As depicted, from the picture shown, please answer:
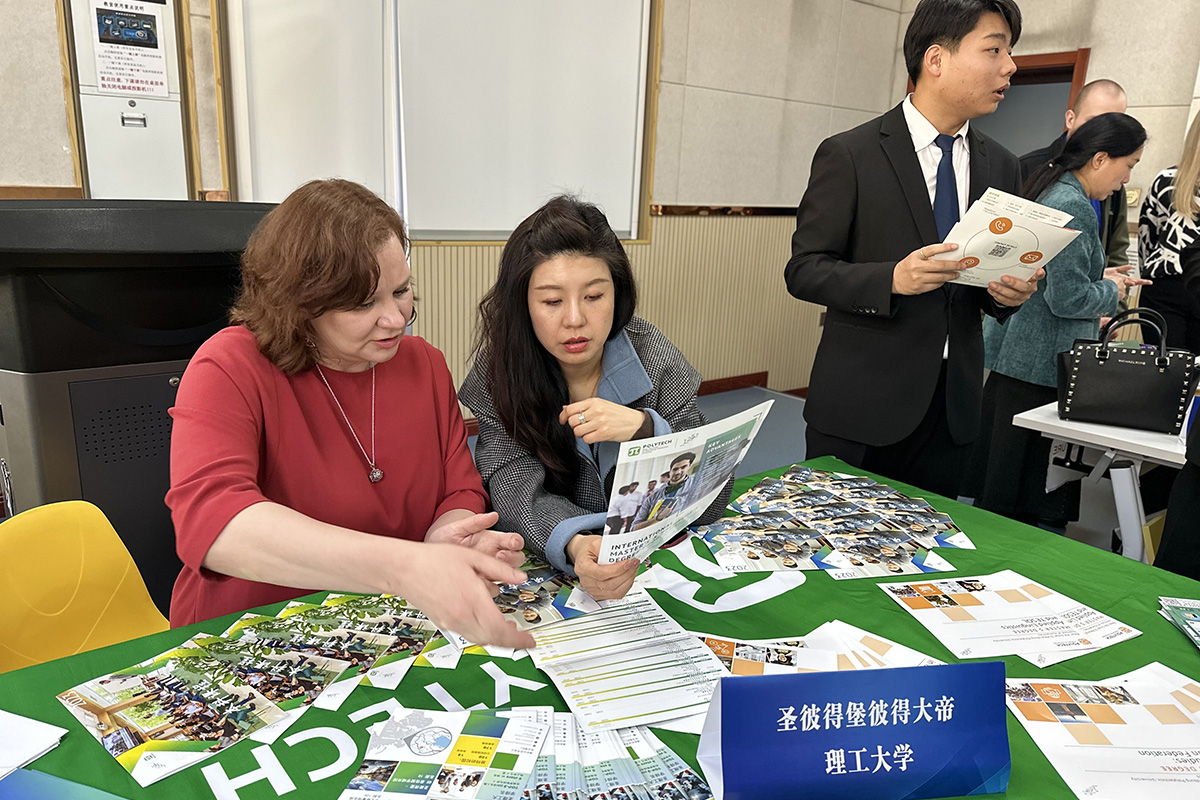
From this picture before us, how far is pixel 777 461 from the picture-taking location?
14.3 ft

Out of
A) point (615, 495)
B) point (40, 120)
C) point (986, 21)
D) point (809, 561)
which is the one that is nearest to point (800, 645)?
point (809, 561)

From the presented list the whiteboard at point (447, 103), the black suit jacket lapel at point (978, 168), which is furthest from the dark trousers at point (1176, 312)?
the whiteboard at point (447, 103)

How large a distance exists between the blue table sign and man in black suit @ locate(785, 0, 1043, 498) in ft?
4.22

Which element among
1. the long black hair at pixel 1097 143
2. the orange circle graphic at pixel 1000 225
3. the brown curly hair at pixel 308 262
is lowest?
the brown curly hair at pixel 308 262

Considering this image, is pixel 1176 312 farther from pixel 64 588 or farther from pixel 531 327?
pixel 64 588

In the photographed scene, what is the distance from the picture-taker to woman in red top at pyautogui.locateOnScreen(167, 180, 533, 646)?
98cm

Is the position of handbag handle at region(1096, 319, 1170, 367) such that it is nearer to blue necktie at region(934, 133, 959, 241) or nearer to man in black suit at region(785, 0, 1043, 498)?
man in black suit at region(785, 0, 1043, 498)

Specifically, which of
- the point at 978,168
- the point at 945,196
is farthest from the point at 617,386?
the point at 978,168

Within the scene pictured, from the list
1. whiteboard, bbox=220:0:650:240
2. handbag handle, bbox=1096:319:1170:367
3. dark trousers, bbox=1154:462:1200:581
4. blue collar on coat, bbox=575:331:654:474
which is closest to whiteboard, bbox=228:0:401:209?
whiteboard, bbox=220:0:650:240

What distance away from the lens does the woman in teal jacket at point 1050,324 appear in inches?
116

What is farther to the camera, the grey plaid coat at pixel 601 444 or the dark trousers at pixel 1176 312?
the dark trousers at pixel 1176 312

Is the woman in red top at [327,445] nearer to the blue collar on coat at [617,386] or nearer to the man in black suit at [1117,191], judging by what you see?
the blue collar on coat at [617,386]

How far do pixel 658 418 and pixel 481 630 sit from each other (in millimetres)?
670

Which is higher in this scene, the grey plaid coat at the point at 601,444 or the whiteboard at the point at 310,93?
the whiteboard at the point at 310,93
